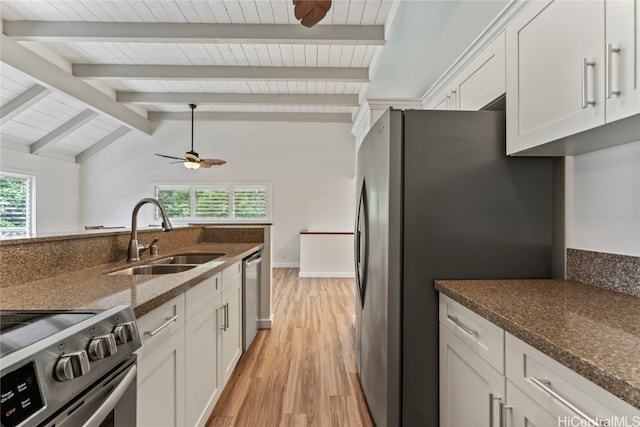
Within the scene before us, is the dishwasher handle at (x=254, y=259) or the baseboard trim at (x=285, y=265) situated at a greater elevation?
the dishwasher handle at (x=254, y=259)

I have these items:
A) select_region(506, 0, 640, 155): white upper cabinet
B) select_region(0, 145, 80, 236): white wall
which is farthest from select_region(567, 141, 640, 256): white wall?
select_region(0, 145, 80, 236): white wall

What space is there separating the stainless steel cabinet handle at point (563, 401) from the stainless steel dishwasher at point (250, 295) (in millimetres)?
2009

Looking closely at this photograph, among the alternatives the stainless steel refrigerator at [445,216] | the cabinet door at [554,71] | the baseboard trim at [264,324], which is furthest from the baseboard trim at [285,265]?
the cabinet door at [554,71]

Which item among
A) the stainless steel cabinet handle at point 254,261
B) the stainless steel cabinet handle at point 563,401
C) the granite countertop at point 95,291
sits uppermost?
the granite countertop at point 95,291

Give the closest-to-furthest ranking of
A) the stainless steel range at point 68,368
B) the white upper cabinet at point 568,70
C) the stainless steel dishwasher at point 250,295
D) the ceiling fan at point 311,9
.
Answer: the stainless steel range at point 68,368 < the white upper cabinet at point 568,70 < the ceiling fan at point 311,9 < the stainless steel dishwasher at point 250,295

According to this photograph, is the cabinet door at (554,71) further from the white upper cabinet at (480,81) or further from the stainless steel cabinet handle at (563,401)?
the stainless steel cabinet handle at (563,401)

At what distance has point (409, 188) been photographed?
1.46 meters

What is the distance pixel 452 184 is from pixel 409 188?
0.21 meters

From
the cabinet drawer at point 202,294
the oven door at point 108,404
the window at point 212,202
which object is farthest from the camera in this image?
the window at point 212,202

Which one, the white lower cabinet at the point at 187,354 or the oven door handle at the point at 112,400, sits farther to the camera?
the white lower cabinet at the point at 187,354

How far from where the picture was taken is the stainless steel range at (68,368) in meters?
0.55

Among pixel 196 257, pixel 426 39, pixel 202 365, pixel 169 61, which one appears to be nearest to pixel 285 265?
pixel 169 61

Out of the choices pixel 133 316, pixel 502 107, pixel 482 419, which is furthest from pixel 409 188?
pixel 133 316

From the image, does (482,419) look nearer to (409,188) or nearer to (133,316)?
(409,188)
